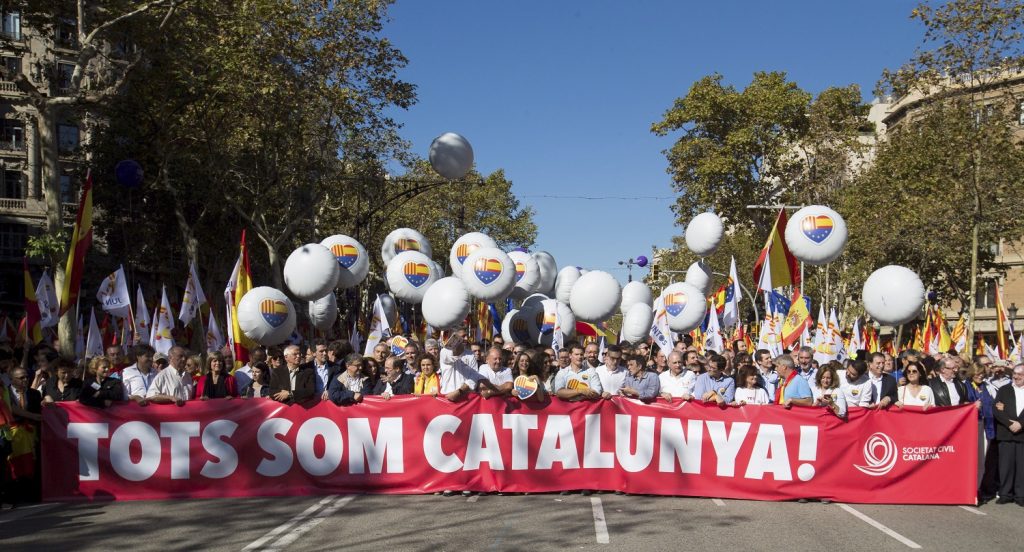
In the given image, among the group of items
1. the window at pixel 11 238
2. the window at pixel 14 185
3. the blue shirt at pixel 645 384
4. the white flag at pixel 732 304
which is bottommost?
the blue shirt at pixel 645 384

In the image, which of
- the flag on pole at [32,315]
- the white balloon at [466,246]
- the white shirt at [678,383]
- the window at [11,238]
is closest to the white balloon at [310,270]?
the flag on pole at [32,315]

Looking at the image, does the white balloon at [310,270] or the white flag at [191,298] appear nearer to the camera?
the white flag at [191,298]

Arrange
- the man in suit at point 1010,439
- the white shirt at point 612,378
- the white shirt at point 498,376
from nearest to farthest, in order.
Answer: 1. the man in suit at point 1010,439
2. the white shirt at point 498,376
3. the white shirt at point 612,378

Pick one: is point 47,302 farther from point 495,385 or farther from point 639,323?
point 495,385

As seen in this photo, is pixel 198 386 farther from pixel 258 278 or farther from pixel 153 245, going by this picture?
pixel 258 278

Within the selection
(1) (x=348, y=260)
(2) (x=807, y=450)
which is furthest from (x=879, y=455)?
(1) (x=348, y=260)

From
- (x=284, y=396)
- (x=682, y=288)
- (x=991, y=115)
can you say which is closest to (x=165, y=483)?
(x=284, y=396)

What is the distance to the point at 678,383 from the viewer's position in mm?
12438

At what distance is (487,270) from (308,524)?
33.7ft

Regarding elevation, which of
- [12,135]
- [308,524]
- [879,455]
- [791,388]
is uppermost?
[12,135]

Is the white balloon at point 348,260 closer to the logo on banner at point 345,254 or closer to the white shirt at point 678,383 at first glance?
the logo on banner at point 345,254

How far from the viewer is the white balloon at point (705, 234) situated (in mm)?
22344

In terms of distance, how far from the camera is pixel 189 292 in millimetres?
16734

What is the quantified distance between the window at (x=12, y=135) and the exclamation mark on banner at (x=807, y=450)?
165 ft
